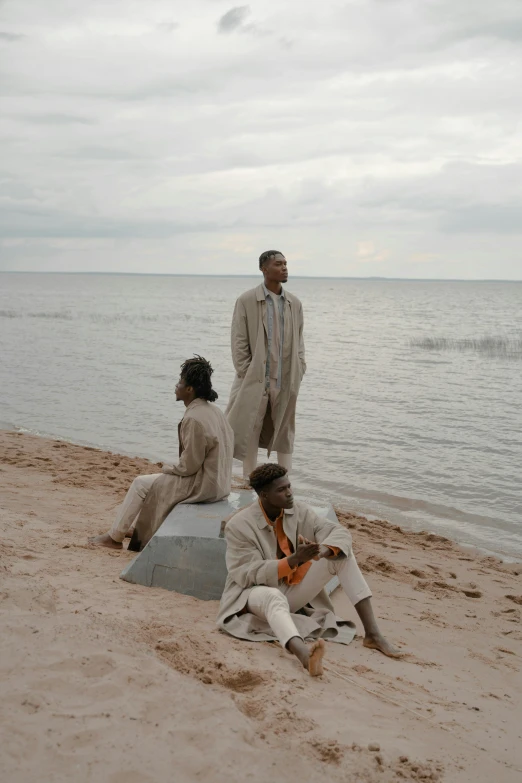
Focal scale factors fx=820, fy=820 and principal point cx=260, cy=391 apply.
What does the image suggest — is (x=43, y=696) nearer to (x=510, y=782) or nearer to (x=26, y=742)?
(x=26, y=742)

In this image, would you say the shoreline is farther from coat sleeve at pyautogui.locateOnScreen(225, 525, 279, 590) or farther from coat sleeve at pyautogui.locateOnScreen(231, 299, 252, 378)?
coat sleeve at pyautogui.locateOnScreen(225, 525, 279, 590)

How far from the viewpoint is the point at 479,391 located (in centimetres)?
1903

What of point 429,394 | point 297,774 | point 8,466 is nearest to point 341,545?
point 297,774

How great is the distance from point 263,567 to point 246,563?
0.15 m

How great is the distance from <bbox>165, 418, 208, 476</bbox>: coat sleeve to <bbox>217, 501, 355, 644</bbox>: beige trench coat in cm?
96

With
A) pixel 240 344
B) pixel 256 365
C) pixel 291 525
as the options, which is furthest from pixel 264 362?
pixel 291 525

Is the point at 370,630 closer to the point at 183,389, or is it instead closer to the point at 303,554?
the point at 303,554

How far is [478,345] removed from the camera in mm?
31094

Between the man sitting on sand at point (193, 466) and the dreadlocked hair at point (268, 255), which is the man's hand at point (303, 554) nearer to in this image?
the man sitting on sand at point (193, 466)

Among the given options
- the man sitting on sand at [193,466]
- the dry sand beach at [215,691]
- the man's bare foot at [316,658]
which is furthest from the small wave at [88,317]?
the man's bare foot at [316,658]

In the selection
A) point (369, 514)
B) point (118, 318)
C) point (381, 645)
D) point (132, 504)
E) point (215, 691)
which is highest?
point (118, 318)

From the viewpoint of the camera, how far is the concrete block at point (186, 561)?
515 cm

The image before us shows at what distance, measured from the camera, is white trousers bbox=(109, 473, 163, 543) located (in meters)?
5.80

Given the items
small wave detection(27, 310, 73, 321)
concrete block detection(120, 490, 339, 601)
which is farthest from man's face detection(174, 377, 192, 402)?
small wave detection(27, 310, 73, 321)
